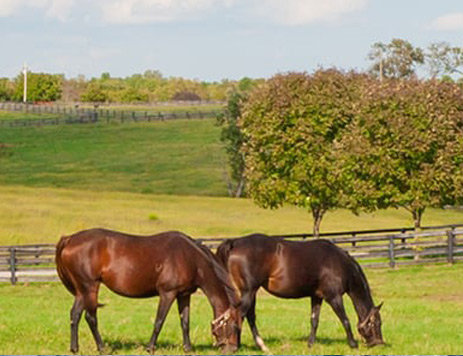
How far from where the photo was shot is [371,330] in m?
14.6

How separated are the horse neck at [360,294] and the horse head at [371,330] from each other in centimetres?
28

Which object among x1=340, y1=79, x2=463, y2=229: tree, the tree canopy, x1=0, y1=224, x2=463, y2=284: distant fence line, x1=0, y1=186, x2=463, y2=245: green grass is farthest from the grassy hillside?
x1=0, y1=224, x2=463, y2=284: distant fence line

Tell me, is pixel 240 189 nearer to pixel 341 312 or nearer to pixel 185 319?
pixel 341 312

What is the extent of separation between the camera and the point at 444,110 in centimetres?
4138

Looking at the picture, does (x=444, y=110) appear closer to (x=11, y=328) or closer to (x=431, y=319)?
(x=431, y=319)

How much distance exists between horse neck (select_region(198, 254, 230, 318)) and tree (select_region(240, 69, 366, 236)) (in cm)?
3092

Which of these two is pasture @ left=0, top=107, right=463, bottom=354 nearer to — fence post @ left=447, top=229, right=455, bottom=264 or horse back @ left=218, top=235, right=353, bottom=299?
horse back @ left=218, top=235, right=353, bottom=299

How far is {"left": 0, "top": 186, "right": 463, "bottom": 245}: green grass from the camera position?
5522 centimetres

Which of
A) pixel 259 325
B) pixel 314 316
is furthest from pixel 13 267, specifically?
pixel 314 316

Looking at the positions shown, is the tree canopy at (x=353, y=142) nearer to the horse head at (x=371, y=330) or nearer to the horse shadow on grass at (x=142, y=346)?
the horse head at (x=371, y=330)

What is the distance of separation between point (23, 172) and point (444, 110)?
51.8m

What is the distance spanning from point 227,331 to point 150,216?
152 ft

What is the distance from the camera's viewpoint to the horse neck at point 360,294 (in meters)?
15.0

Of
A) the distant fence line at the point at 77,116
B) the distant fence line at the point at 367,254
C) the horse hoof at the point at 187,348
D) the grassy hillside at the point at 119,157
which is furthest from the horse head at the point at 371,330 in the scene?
the distant fence line at the point at 77,116
